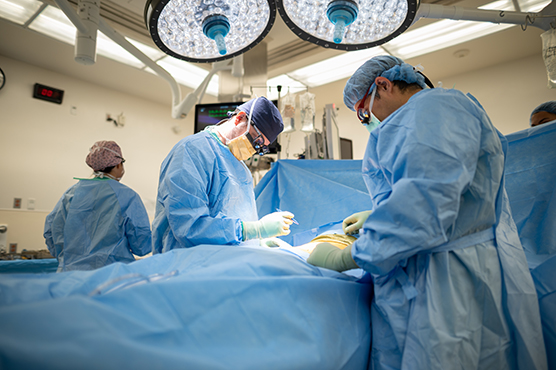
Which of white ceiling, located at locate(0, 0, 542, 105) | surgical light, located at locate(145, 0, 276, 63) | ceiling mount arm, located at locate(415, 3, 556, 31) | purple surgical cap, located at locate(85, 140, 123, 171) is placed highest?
white ceiling, located at locate(0, 0, 542, 105)

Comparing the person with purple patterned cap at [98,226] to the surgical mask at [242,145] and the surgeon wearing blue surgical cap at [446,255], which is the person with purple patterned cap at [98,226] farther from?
the surgeon wearing blue surgical cap at [446,255]

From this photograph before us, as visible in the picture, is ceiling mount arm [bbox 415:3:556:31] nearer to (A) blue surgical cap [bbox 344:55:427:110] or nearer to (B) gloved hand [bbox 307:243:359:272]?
(A) blue surgical cap [bbox 344:55:427:110]

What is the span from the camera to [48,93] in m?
4.40

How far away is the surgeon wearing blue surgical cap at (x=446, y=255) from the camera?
2.66 feet

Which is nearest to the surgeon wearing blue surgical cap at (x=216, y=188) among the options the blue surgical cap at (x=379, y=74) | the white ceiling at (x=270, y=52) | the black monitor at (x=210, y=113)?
the blue surgical cap at (x=379, y=74)

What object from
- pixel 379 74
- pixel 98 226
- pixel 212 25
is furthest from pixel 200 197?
pixel 98 226

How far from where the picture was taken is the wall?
4066mm

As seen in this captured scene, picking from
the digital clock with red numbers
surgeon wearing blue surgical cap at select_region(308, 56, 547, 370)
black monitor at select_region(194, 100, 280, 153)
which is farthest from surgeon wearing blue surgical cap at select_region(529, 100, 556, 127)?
the digital clock with red numbers

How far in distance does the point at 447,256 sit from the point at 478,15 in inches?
68.2

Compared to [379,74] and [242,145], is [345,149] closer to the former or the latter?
[242,145]

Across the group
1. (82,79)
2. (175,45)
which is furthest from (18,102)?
(175,45)

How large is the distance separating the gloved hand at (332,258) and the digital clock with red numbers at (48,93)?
15.5 feet

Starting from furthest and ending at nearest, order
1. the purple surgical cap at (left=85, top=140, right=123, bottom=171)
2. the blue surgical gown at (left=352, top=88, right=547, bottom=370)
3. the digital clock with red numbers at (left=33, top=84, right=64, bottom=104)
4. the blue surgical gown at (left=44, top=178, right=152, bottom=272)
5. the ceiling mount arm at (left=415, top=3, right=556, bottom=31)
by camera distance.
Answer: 1. the digital clock with red numbers at (left=33, top=84, right=64, bottom=104)
2. the purple surgical cap at (left=85, top=140, right=123, bottom=171)
3. the blue surgical gown at (left=44, top=178, right=152, bottom=272)
4. the ceiling mount arm at (left=415, top=3, right=556, bottom=31)
5. the blue surgical gown at (left=352, top=88, right=547, bottom=370)

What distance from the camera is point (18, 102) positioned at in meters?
4.17
